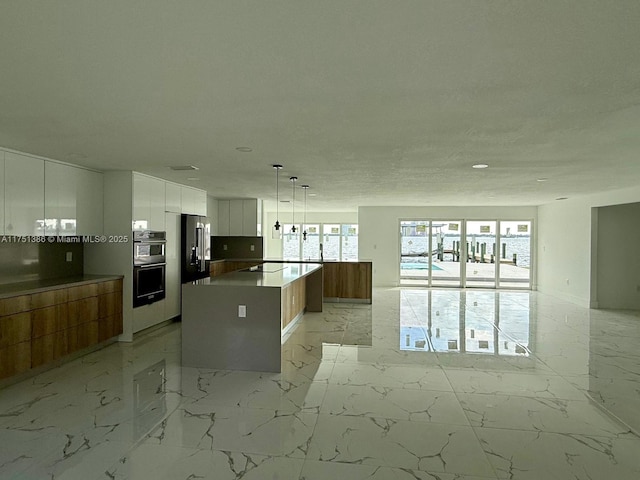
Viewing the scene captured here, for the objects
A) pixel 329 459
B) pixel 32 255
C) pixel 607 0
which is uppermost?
pixel 607 0

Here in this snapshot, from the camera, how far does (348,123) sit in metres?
3.05

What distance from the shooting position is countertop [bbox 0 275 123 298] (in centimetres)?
387

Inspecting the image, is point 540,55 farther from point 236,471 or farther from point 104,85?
point 236,471

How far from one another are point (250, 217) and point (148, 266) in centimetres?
380

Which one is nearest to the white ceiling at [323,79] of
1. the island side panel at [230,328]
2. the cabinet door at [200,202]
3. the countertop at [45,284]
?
the countertop at [45,284]

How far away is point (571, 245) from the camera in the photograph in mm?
8828

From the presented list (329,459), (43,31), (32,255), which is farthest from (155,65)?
(32,255)

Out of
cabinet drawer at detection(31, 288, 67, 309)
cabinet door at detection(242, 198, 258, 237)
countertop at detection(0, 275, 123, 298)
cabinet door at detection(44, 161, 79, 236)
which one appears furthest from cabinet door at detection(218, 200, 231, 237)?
cabinet drawer at detection(31, 288, 67, 309)

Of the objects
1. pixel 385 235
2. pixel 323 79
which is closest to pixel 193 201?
pixel 323 79

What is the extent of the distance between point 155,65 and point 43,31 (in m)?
0.49

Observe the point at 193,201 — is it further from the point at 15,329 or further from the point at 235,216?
the point at 15,329

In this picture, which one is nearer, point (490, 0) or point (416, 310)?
point (490, 0)

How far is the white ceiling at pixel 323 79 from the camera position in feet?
5.17

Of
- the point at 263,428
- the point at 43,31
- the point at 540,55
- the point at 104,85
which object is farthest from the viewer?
the point at 263,428
